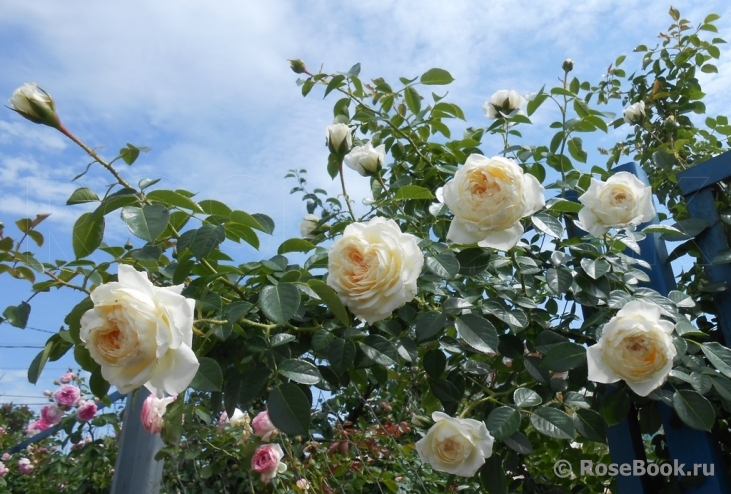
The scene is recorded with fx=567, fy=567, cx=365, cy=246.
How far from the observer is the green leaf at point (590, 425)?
3.18ft

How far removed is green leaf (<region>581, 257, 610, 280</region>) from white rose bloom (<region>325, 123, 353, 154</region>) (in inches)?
20.1

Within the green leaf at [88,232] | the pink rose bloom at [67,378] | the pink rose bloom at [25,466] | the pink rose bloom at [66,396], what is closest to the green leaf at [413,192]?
the green leaf at [88,232]

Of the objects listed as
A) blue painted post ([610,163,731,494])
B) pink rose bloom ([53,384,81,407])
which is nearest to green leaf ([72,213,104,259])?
blue painted post ([610,163,731,494])

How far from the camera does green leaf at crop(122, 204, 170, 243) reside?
Result: 0.76m

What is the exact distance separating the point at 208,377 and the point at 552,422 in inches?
21.9

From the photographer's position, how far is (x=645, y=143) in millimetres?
2381

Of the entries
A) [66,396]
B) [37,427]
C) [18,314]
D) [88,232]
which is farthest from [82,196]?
[37,427]

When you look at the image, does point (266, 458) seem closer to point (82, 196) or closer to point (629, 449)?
point (629, 449)

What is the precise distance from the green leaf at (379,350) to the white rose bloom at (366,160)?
1.58 ft

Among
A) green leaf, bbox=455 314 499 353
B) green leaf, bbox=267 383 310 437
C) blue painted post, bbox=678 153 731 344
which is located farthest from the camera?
blue painted post, bbox=678 153 731 344

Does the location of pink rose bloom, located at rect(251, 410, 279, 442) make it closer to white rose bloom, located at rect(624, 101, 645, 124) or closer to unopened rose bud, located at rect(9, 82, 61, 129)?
unopened rose bud, located at rect(9, 82, 61, 129)

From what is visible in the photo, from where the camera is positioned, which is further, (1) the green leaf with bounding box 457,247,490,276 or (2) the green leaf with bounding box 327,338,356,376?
(1) the green leaf with bounding box 457,247,490,276

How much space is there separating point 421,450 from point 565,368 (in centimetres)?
28

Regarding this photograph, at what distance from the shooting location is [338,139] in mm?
1118
